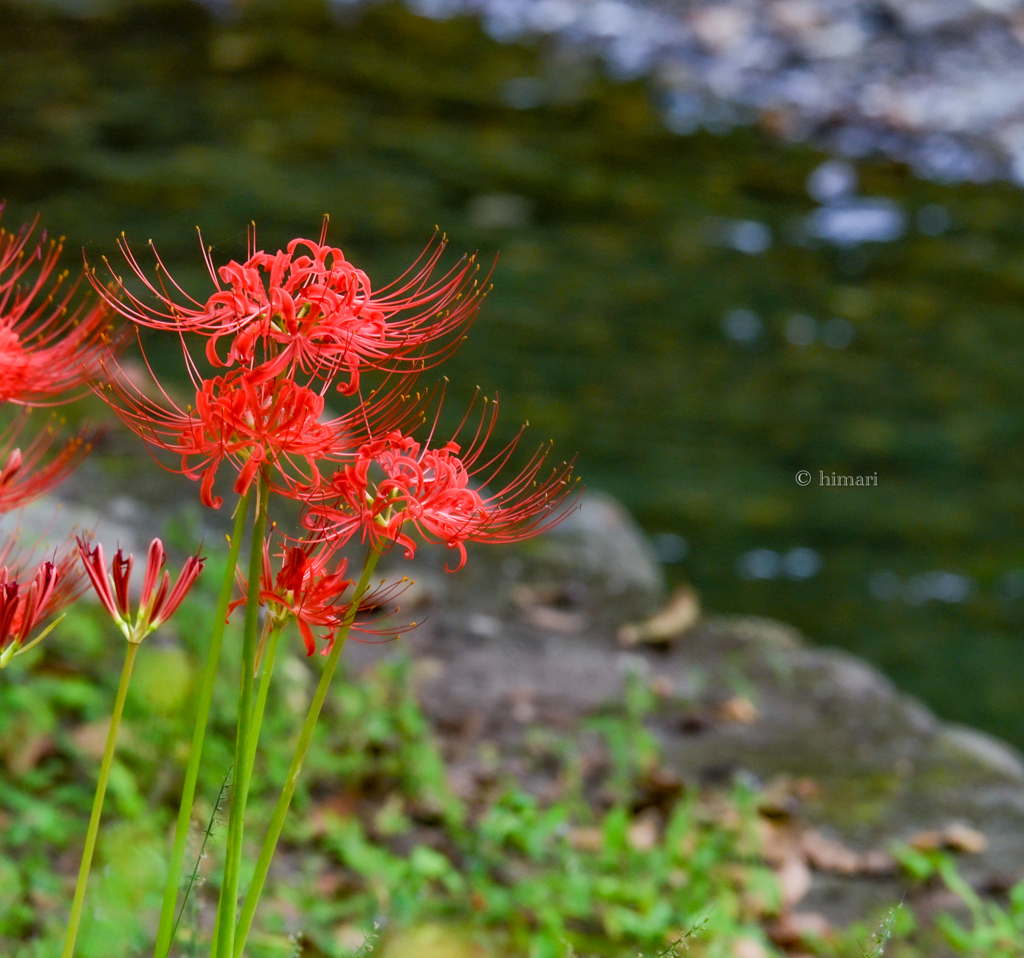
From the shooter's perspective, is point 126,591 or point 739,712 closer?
point 126,591

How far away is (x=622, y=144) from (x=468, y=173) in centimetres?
150

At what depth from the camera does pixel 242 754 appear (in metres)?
1.12

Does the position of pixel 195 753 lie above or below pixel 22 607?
below

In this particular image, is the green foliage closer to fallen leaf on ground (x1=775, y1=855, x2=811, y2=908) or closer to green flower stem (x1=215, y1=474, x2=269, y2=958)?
fallen leaf on ground (x1=775, y1=855, x2=811, y2=908)

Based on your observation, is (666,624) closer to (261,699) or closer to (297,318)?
(261,699)

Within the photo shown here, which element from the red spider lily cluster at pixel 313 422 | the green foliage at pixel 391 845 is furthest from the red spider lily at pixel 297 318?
the green foliage at pixel 391 845

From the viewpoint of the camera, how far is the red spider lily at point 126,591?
111 cm

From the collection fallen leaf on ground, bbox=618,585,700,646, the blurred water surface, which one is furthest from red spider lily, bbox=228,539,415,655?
the blurred water surface

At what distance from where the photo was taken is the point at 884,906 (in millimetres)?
2660

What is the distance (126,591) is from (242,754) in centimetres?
18

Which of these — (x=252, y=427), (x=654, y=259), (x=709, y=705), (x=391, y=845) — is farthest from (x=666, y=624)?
(x=654, y=259)

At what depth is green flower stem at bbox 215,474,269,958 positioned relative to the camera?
1.06m

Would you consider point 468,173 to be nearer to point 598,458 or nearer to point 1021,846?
Result: point 598,458

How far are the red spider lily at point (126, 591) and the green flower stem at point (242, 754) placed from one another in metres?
0.07
